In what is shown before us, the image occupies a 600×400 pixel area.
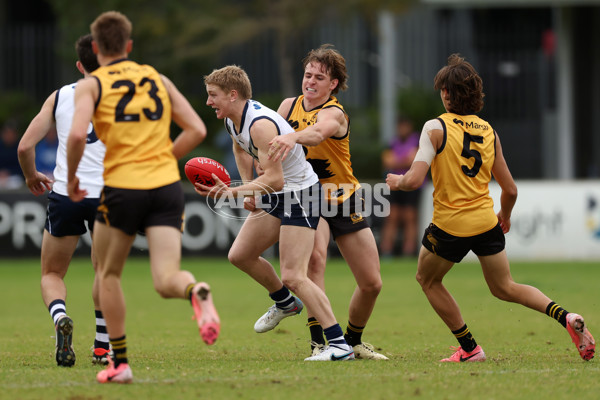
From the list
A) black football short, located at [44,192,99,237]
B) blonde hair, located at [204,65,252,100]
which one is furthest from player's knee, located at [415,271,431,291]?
black football short, located at [44,192,99,237]

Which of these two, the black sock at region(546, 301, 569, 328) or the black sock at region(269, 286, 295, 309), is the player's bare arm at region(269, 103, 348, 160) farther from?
the black sock at region(546, 301, 569, 328)

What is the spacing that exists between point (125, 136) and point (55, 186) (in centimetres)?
169

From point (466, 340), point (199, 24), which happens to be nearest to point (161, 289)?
point (466, 340)

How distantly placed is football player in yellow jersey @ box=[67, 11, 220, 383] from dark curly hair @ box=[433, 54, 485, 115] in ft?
7.20

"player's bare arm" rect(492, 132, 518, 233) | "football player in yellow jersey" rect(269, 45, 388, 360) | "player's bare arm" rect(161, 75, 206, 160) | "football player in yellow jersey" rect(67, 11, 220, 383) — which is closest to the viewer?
"football player in yellow jersey" rect(67, 11, 220, 383)

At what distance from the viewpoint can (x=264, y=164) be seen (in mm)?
7238

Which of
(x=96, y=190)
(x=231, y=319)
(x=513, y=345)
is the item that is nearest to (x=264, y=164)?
(x=96, y=190)

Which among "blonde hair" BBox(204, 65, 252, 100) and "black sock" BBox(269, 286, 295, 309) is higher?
"blonde hair" BBox(204, 65, 252, 100)

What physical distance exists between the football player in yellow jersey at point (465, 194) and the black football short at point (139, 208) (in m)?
1.72

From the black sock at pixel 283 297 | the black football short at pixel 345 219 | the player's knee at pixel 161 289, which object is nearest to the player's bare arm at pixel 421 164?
the black football short at pixel 345 219

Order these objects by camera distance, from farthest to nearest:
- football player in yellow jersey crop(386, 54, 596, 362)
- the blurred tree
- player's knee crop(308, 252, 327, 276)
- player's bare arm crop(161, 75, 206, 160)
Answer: the blurred tree
player's knee crop(308, 252, 327, 276)
football player in yellow jersey crop(386, 54, 596, 362)
player's bare arm crop(161, 75, 206, 160)

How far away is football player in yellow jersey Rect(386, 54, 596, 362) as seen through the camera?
23.8 ft

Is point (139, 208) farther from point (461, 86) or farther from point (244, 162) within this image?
point (461, 86)

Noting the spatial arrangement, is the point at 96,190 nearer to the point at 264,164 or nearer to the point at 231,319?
the point at 264,164
